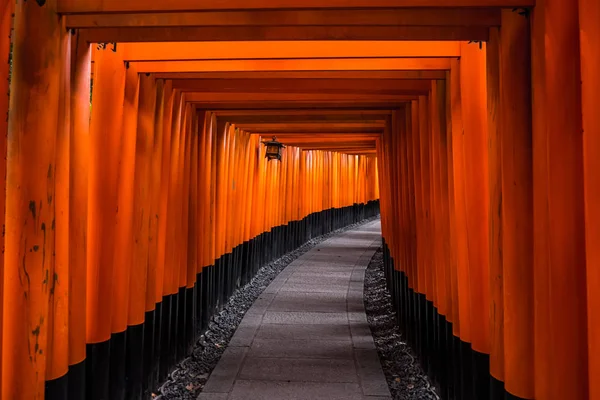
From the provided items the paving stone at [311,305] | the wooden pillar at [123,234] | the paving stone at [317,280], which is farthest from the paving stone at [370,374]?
the paving stone at [317,280]

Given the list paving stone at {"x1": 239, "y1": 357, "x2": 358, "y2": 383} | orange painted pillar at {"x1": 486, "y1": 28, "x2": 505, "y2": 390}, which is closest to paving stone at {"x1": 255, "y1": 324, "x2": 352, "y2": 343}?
paving stone at {"x1": 239, "y1": 357, "x2": 358, "y2": 383}

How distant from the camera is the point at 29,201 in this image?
9.07 feet

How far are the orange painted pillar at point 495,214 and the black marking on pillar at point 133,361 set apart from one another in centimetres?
295

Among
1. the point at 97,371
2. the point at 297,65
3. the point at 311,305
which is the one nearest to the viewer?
the point at 97,371

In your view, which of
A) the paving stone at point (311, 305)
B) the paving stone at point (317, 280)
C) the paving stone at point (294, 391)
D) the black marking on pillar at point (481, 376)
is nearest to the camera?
the black marking on pillar at point (481, 376)

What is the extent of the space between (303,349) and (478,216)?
12.1 ft

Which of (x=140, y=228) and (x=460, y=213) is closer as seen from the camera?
(x=460, y=213)

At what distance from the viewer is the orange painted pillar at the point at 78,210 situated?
3.33 m

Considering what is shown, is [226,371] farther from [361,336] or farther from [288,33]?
[288,33]

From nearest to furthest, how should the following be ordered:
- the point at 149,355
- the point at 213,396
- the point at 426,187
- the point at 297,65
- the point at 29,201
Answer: the point at 29,201
the point at 297,65
the point at 149,355
the point at 213,396
the point at 426,187

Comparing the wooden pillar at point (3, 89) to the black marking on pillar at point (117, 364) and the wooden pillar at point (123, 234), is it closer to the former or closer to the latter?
the wooden pillar at point (123, 234)

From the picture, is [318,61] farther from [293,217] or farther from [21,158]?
[293,217]

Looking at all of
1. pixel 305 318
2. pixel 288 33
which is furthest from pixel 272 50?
pixel 305 318

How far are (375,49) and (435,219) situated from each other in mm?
1667
